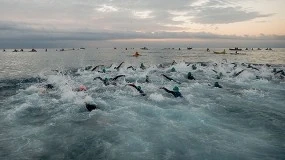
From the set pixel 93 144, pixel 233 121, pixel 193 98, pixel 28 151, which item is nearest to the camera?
pixel 28 151

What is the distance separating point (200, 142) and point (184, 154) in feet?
5.18

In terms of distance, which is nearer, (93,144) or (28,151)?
(28,151)

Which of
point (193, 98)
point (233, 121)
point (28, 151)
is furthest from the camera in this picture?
point (193, 98)

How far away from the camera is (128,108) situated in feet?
62.0

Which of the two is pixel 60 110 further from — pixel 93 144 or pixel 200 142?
pixel 200 142

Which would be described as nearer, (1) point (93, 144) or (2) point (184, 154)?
(2) point (184, 154)

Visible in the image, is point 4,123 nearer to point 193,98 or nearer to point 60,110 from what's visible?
point 60,110

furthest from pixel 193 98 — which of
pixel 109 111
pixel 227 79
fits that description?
pixel 227 79

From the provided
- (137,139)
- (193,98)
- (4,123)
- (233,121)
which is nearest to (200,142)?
(137,139)

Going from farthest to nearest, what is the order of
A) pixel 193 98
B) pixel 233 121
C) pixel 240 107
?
1. pixel 193 98
2. pixel 240 107
3. pixel 233 121

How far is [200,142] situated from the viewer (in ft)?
42.9

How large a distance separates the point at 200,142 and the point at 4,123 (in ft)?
36.0

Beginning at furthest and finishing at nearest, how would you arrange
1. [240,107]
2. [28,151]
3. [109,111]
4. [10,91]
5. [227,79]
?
[227,79] → [10,91] → [240,107] → [109,111] → [28,151]

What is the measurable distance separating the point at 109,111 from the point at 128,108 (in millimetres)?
1521
